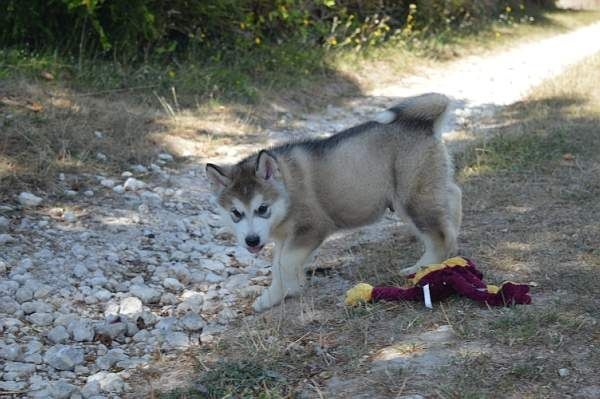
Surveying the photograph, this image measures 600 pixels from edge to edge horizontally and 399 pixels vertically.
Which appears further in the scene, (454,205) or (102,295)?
(454,205)

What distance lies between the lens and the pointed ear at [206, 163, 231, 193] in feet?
18.0

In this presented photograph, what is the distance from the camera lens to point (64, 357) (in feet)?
14.6

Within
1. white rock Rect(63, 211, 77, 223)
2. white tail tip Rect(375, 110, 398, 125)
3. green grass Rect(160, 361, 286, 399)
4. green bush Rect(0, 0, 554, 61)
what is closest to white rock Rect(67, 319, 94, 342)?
green grass Rect(160, 361, 286, 399)

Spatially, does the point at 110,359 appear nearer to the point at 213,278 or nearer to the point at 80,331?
the point at 80,331

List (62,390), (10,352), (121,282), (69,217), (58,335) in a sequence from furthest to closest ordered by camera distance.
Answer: (69,217)
(121,282)
(58,335)
(10,352)
(62,390)

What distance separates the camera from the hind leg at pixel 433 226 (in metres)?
5.37

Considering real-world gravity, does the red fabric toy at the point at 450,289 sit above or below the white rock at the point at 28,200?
above

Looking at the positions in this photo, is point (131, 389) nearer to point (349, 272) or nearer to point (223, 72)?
point (349, 272)

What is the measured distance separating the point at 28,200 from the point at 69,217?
40 cm

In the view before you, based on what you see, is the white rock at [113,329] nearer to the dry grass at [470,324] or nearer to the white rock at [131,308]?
the white rock at [131,308]

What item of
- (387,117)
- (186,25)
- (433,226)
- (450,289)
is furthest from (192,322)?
(186,25)

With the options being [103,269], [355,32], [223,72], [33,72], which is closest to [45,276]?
[103,269]

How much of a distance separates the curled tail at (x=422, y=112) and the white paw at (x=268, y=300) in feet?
4.58

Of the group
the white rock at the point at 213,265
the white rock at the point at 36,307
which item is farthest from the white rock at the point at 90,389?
the white rock at the point at 213,265
